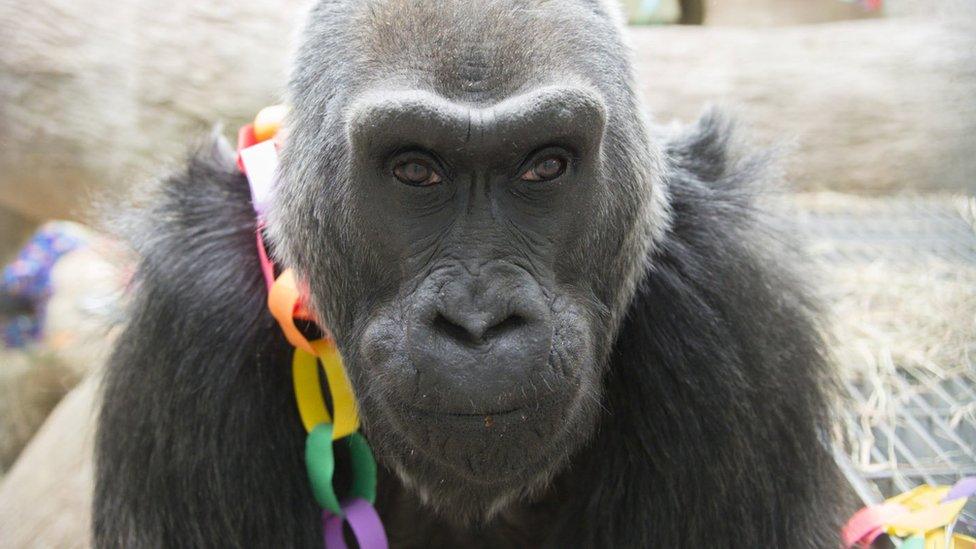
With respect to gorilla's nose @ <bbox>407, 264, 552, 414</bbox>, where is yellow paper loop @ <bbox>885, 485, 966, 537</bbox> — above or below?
below

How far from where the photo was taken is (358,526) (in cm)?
337

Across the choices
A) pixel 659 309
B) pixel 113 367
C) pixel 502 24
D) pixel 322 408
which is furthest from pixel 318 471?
pixel 502 24

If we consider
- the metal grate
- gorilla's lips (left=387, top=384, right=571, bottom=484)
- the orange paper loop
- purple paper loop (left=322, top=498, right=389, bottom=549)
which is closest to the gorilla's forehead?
the orange paper loop

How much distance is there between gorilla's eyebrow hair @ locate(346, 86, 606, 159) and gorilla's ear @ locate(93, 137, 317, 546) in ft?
3.48

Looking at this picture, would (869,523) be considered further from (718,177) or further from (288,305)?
(288,305)

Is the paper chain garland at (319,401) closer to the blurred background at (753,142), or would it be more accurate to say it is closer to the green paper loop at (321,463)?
the green paper loop at (321,463)

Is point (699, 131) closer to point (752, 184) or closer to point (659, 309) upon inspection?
point (752, 184)

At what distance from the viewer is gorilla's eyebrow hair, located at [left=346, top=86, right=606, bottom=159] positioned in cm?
257

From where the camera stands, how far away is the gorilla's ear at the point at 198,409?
10.8 ft

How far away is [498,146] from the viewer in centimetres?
261

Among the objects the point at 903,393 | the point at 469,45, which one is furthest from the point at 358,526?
the point at 903,393

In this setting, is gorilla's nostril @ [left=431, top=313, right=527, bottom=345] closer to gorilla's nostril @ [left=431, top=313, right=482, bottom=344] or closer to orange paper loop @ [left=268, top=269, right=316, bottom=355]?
gorilla's nostril @ [left=431, top=313, right=482, bottom=344]

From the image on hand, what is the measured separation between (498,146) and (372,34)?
60cm

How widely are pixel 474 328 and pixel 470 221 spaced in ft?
1.13
